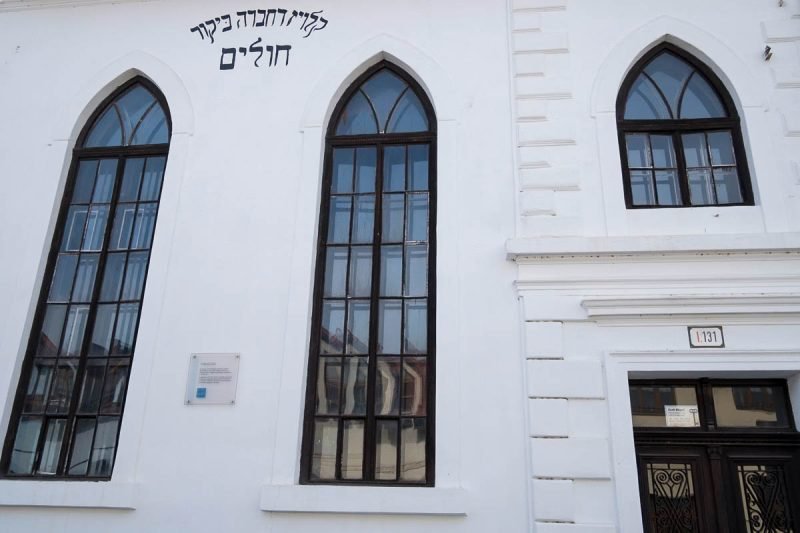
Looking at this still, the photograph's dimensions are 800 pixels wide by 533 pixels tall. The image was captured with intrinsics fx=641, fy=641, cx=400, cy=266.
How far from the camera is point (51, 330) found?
672cm

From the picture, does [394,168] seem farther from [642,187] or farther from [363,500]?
[363,500]

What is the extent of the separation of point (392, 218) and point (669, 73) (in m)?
3.38

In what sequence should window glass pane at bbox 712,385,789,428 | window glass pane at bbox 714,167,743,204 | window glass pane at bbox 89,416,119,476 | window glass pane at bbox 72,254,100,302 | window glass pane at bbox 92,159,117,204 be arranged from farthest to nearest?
window glass pane at bbox 92,159,117,204 < window glass pane at bbox 72,254,100,302 < window glass pane at bbox 714,167,743,204 < window glass pane at bbox 89,416,119,476 < window glass pane at bbox 712,385,789,428

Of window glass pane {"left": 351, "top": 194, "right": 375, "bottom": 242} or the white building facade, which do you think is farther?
window glass pane {"left": 351, "top": 194, "right": 375, "bottom": 242}

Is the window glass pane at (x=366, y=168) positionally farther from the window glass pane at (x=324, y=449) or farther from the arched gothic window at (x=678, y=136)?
the arched gothic window at (x=678, y=136)

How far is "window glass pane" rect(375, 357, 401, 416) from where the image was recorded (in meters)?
6.02

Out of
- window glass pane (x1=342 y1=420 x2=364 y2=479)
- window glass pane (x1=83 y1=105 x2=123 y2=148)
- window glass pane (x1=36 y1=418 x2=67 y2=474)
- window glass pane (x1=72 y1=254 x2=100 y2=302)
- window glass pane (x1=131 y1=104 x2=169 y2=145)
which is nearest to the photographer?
window glass pane (x1=342 y1=420 x2=364 y2=479)

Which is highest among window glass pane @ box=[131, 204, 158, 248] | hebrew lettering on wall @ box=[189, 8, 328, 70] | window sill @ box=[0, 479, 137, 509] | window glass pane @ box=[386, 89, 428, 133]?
hebrew lettering on wall @ box=[189, 8, 328, 70]

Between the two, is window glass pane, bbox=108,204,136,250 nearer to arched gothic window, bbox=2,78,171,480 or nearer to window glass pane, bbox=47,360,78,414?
arched gothic window, bbox=2,78,171,480

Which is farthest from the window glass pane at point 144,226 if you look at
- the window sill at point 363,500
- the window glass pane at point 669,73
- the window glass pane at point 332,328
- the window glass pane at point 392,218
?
the window glass pane at point 669,73

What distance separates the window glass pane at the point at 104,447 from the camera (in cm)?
612

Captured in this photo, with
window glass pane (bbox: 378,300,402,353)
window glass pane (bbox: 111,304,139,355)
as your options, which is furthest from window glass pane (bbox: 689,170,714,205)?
window glass pane (bbox: 111,304,139,355)

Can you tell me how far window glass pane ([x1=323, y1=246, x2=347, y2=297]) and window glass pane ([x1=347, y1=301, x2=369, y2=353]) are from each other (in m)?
0.22

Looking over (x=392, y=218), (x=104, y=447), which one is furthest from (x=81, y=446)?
(x=392, y=218)
